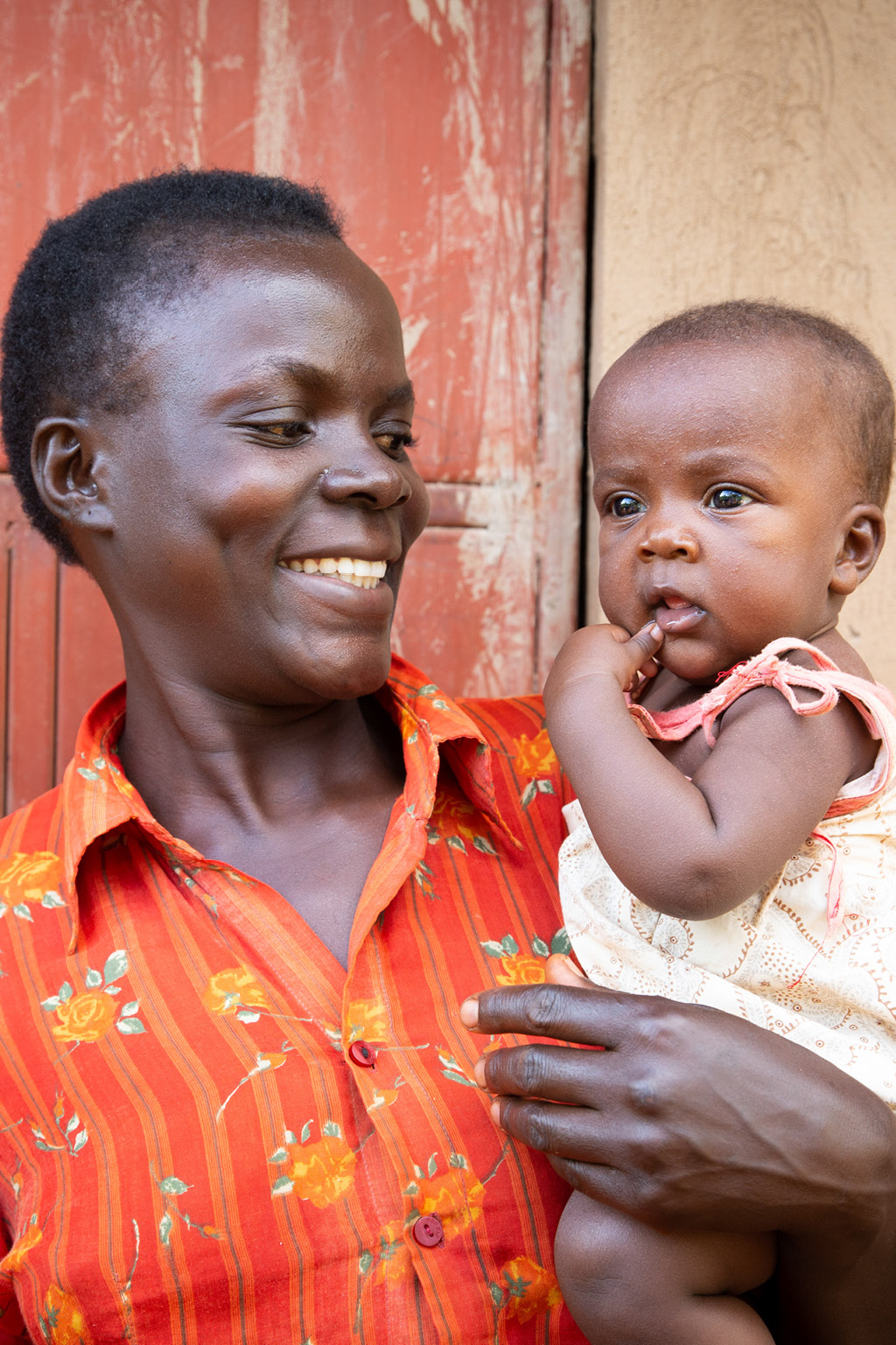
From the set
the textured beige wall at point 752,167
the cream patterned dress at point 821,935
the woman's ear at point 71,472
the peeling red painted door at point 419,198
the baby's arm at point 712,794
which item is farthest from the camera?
the textured beige wall at point 752,167

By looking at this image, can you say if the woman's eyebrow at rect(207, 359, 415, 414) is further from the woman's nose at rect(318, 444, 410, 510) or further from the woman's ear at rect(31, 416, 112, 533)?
the woman's ear at rect(31, 416, 112, 533)

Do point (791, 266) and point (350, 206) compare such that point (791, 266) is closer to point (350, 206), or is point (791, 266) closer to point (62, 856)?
point (350, 206)

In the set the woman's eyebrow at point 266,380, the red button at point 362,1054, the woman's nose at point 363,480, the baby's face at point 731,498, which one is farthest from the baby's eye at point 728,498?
the red button at point 362,1054

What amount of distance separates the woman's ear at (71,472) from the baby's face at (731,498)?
0.77 m

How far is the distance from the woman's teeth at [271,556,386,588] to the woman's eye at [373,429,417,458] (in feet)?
0.65

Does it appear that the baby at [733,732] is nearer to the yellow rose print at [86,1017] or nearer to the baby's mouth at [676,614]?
the baby's mouth at [676,614]

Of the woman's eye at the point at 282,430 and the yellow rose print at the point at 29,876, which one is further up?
the woman's eye at the point at 282,430

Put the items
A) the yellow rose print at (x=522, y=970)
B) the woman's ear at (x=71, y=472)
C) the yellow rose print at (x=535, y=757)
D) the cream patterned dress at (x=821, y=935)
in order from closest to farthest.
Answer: the cream patterned dress at (x=821, y=935) < the yellow rose print at (x=522, y=970) < the woman's ear at (x=71, y=472) < the yellow rose print at (x=535, y=757)

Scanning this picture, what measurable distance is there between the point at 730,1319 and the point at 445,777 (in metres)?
0.81

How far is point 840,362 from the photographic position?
139 cm

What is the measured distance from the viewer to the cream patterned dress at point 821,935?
52.3 inches

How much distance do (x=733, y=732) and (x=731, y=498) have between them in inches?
10.8

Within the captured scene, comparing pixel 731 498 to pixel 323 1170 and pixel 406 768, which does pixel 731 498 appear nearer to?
pixel 406 768

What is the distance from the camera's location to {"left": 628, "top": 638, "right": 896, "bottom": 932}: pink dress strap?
1281 millimetres
